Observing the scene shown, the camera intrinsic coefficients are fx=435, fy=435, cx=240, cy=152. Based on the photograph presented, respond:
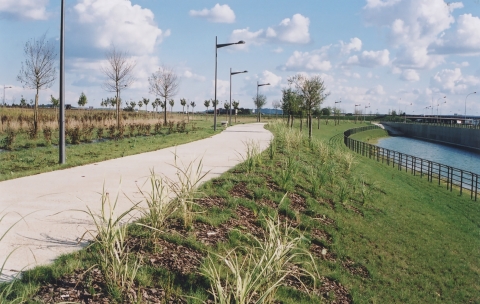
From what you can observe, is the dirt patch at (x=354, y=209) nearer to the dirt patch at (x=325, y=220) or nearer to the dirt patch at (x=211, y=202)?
the dirt patch at (x=325, y=220)

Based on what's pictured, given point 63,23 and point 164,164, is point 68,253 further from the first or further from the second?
point 63,23

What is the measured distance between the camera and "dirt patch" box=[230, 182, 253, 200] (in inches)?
348

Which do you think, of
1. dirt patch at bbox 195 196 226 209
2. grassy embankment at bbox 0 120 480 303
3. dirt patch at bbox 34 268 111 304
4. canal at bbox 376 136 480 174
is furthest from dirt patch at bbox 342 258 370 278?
canal at bbox 376 136 480 174

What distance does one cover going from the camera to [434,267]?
844cm

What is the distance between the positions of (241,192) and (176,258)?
3903 millimetres

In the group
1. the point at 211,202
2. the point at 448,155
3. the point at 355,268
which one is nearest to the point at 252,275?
the point at 355,268

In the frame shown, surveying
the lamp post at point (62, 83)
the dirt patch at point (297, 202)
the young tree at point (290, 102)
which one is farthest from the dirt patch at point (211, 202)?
the young tree at point (290, 102)

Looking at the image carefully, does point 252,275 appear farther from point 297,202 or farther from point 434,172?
point 434,172

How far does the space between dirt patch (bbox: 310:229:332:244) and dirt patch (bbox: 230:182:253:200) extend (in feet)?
5.01

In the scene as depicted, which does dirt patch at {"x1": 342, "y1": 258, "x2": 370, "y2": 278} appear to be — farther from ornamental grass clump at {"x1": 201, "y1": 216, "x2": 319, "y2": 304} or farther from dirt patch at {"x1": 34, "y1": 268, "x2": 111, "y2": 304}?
dirt patch at {"x1": 34, "y1": 268, "x2": 111, "y2": 304}

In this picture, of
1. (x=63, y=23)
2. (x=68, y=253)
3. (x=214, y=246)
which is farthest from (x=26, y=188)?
(x=63, y=23)

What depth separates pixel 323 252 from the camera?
7.19m

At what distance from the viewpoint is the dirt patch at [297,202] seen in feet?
29.6

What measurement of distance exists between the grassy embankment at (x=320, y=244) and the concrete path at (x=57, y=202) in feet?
1.71
